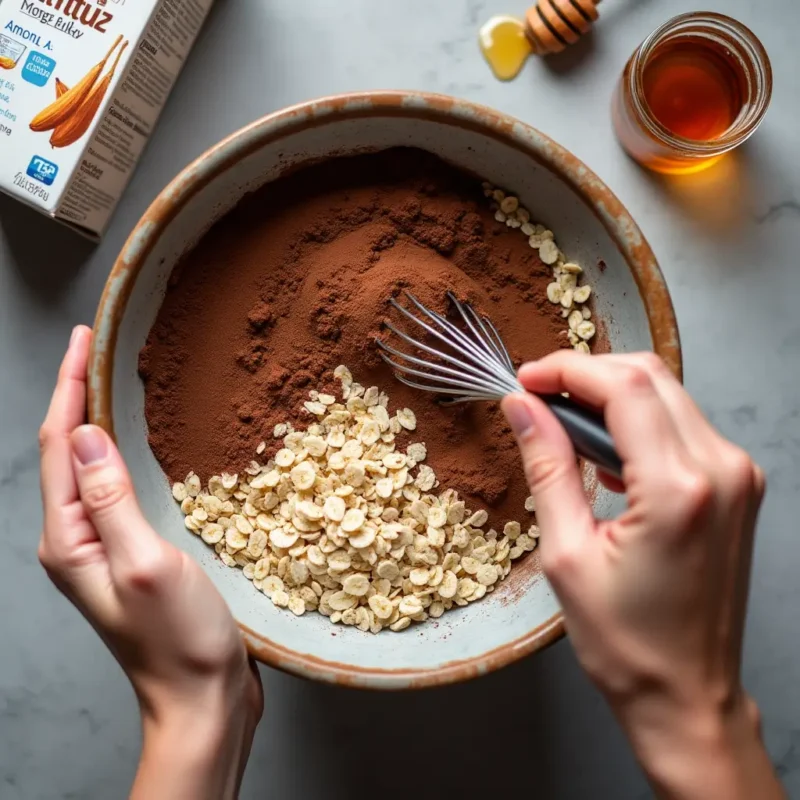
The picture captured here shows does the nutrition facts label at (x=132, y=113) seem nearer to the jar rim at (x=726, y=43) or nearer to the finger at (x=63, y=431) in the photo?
the finger at (x=63, y=431)

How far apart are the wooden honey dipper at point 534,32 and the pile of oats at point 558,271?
0.60 feet

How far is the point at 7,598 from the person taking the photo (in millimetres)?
869

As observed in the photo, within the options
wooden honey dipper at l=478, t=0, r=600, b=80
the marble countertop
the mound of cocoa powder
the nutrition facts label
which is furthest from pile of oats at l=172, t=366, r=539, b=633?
wooden honey dipper at l=478, t=0, r=600, b=80

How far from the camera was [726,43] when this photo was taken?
819 mm

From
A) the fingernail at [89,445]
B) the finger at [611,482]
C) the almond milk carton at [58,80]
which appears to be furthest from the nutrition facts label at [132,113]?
the finger at [611,482]

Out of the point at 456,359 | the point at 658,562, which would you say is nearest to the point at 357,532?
the point at 456,359

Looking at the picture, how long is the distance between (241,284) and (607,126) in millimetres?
441

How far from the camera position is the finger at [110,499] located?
625 mm

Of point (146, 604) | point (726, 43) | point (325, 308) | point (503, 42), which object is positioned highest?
point (726, 43)

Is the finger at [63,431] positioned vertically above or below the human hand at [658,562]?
below

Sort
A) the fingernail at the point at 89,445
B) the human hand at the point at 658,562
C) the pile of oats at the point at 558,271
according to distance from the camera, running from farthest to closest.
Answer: the pile of oats at the point at 558,271, the fingernail at the point at 89,445, the human hand at the point at 658,562

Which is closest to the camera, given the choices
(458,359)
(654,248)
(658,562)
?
(658,562)

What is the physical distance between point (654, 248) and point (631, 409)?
0.37 metres

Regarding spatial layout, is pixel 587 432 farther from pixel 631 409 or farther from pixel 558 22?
pixel 558 22
